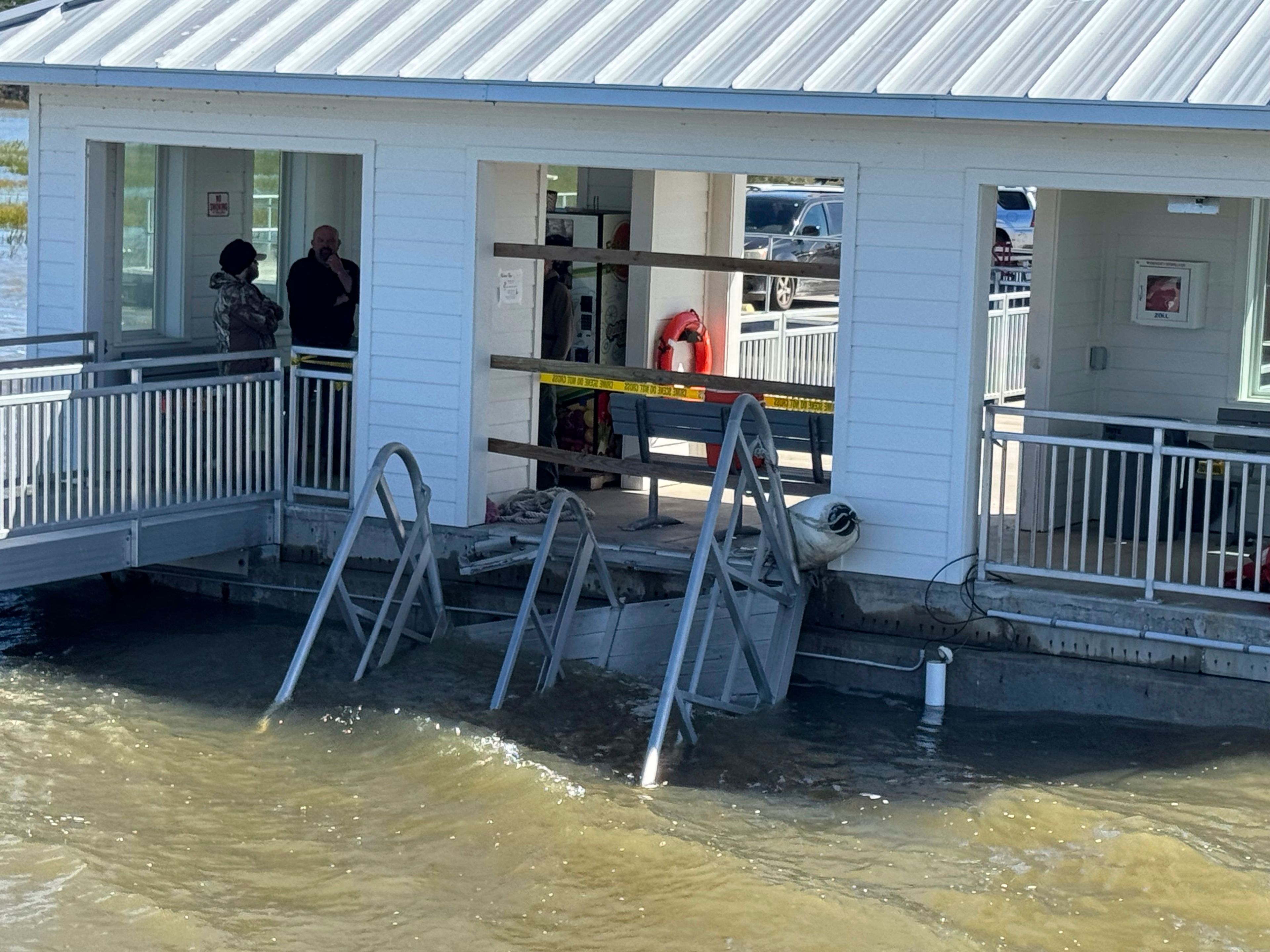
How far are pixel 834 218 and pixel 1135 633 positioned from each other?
58.3 feet

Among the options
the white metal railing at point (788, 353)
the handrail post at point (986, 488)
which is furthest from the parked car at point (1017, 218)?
the handrail post at point (986, 488)

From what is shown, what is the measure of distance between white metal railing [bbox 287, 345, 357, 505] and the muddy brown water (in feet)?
4.18

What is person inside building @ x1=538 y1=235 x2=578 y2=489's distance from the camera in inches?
492

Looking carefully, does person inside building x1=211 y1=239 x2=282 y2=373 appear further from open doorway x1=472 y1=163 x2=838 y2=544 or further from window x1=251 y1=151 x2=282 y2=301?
open doorway x1=472 y1=163 x2=838 y2=544

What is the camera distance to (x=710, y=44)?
32.9 ft

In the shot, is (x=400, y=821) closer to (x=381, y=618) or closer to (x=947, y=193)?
(x=381, y=618)

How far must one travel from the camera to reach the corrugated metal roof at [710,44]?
8.91m

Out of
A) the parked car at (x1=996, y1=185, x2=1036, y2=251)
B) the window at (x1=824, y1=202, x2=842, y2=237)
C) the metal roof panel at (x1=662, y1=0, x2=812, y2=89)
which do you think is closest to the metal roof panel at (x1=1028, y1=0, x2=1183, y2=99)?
the metal roof panel at (x1=662, y1=0, x2=812, y2=89)

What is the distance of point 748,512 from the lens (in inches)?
479

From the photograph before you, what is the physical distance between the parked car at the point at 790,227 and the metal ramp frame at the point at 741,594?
1482 centimetres

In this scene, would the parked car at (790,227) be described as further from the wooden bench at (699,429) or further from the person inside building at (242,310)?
the wooden bench at (699,429)

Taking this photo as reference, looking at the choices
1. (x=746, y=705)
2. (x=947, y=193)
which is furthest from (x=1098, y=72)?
(x=746, y=705)

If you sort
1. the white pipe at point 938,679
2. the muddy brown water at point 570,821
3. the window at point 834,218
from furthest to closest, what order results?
the window at point 834,218
the white pipe at point 938,679
the muddy brown water at point 570,821

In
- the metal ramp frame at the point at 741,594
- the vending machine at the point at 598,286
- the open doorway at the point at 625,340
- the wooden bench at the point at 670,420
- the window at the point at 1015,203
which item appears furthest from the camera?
the window at the point at 1015,203
